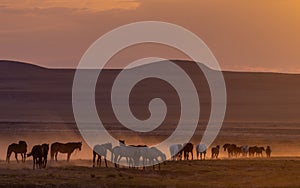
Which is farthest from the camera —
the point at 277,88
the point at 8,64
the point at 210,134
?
the point at 8,64

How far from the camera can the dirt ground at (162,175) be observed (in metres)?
31.5

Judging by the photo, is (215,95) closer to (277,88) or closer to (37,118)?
(277,88)

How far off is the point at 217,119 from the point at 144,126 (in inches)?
526

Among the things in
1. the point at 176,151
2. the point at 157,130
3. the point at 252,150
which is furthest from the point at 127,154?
the point at 157,130

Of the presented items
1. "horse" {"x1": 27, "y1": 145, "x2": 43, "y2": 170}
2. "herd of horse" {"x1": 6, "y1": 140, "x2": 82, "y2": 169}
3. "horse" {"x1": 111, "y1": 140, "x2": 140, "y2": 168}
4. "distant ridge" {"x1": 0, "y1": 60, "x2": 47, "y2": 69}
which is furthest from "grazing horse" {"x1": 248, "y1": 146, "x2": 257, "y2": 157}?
"distant ridge" {"x1": 0, "y1": 60, "x2": 47, "y2": 69}

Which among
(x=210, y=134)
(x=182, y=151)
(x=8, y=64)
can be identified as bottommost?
(x=182, y=151)

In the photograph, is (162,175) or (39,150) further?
(39,150)

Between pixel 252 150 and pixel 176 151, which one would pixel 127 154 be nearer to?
pixel 176 151

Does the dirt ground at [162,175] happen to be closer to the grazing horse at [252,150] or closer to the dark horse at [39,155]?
the dark horse at [39,155]

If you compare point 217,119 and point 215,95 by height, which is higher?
point 215,95

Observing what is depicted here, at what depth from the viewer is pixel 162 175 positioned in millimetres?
35719

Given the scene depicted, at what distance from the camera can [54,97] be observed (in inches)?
4220

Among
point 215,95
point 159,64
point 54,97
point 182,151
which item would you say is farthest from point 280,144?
point 159,64

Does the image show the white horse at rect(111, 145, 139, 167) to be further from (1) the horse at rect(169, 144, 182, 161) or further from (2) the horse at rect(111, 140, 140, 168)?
(1) the horse at rect(169, 144, 182, 161)
